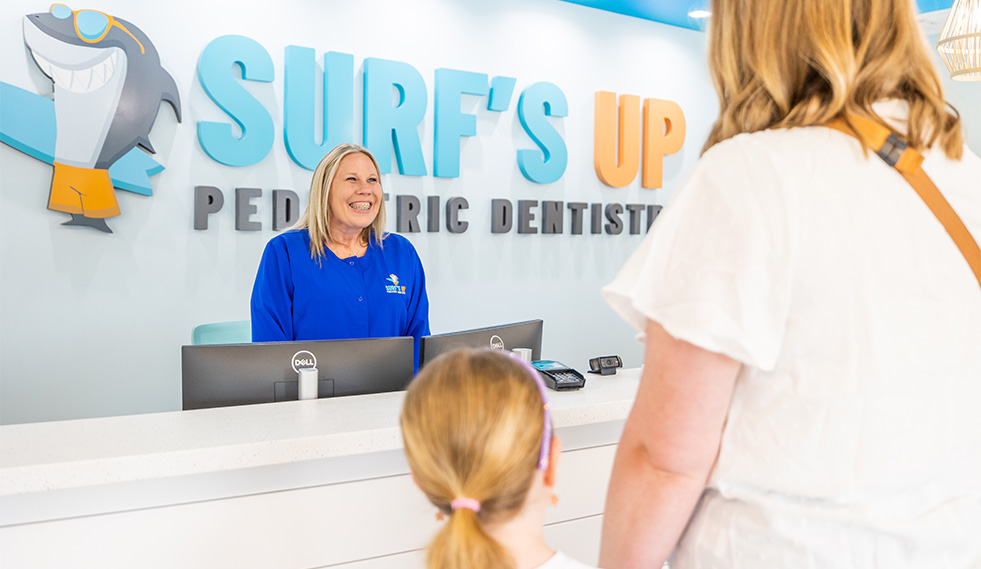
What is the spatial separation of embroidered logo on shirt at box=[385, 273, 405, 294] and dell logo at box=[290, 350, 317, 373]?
1020 mm

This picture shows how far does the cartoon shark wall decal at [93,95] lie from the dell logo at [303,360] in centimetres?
187

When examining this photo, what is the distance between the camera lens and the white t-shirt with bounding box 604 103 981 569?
0.84 meters

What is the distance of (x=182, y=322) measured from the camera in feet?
11.7

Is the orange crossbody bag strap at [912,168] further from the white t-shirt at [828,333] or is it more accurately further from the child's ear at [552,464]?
the child's ear at [552,464]

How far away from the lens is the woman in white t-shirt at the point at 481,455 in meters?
0.90

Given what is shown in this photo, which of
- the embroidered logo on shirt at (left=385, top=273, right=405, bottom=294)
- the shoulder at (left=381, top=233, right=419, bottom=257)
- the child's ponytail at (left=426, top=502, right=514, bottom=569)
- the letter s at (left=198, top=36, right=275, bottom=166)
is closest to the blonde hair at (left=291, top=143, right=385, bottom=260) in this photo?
the shoulder at (left=381, top=233, right=419, bottom=257)

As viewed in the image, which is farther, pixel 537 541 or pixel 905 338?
pixel 537 541

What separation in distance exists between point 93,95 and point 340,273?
56.4 inches

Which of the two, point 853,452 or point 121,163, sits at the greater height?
point 121,163

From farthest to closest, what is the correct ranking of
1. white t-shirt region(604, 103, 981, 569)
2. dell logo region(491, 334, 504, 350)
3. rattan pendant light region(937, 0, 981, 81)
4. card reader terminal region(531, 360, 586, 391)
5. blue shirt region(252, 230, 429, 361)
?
rattan pendant light region(937, 0, 981, 81) < blue shirt region(252, 230, 429, 361) < dell logo region(491, 334, 504, 350) < card reader terminal region(531, 360, 586, 391) < white t-shirt region(604, 103, 981, 569)

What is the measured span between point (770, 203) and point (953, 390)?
1.07 feet

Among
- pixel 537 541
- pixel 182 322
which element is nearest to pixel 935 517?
pixel 537 541

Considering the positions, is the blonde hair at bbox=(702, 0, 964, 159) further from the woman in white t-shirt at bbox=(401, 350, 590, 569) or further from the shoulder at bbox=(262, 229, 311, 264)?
the shoulder at bbox=(262, 229, 311, 264)

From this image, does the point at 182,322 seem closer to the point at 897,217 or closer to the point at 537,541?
the point at 537,541
